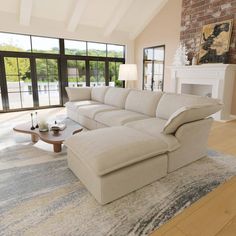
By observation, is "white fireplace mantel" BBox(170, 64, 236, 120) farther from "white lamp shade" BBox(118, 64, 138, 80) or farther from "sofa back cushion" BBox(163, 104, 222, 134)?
"sofa back cushion" BBox(163, 104, 222, 134)

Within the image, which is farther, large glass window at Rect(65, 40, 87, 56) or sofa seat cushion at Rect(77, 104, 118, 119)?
large glass window at Rect(65, 40, 87, 56)

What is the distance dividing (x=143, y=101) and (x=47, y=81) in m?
4.09

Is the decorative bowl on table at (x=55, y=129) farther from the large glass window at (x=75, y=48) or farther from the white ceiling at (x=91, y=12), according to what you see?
the large glass window at (x=75, y=48)

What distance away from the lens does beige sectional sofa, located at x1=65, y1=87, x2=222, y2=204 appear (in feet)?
5.43

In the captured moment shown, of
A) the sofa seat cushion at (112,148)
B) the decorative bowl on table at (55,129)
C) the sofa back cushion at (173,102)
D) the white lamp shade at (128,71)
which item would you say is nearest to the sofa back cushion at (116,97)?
the white lamp shade at (128,71)

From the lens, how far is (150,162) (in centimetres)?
187

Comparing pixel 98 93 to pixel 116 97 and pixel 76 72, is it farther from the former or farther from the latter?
pixel 76 72

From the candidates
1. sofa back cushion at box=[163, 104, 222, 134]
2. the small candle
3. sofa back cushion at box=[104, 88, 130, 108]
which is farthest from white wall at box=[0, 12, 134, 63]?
sofa back cushion at box=[163, 104, 222, 134]

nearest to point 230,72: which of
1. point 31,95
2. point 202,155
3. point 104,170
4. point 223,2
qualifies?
point 223,2

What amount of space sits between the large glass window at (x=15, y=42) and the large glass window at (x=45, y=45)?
0.55ft

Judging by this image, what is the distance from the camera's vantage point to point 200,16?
5211 millimetres

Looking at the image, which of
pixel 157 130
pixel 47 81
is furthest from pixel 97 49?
pixel 157 130

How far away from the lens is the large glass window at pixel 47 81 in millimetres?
6001

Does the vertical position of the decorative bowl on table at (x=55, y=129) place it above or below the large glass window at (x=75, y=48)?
below
